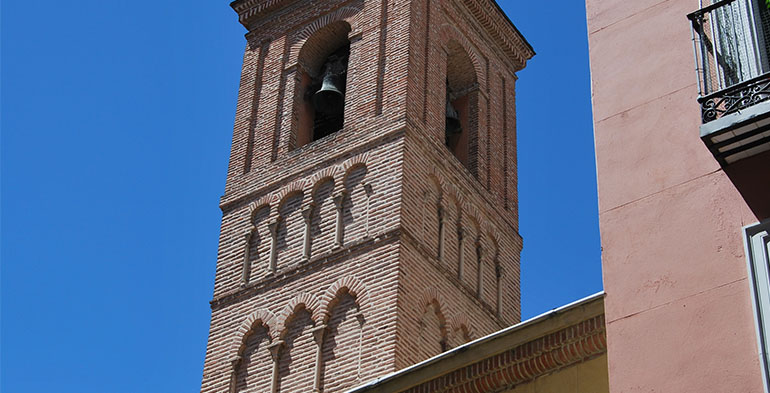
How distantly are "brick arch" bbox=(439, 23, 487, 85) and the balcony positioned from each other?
13.9 meters

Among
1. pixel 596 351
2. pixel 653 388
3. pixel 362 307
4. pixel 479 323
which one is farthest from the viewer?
pixel 479 323

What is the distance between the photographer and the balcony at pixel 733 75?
575 centimetres

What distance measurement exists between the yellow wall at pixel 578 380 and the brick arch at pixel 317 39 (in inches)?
522

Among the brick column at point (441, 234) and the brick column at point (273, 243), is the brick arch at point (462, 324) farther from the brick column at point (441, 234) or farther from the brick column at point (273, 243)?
the brick column at point (273, 243)

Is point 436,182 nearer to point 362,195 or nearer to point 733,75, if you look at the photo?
point 362,195

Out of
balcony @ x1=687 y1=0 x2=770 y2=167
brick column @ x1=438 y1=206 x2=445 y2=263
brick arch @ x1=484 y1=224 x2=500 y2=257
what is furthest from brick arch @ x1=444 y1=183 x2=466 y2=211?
balcony @ x1=687 y1=0 x2=770 y2=167

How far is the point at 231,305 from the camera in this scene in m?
17.3

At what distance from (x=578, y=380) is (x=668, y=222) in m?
1.80

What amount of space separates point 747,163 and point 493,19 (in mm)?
16052

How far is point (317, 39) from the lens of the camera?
20688 millimetres

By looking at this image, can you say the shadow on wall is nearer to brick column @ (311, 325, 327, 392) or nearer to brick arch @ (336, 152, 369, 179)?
brick column @ (311, 325, 327, 392)

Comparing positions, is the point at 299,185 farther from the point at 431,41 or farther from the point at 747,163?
the point at 747,163

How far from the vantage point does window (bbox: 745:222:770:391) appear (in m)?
5.32

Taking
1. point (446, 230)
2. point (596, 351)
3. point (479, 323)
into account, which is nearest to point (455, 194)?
point (446, 230)
